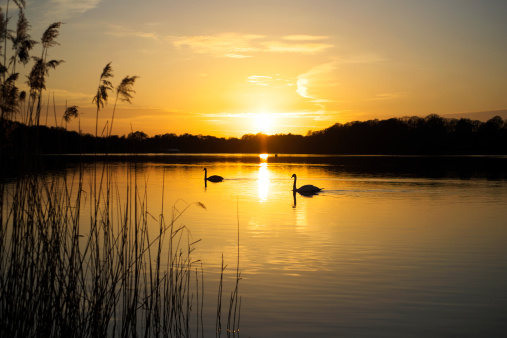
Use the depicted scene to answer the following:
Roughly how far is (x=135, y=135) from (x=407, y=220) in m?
13.0

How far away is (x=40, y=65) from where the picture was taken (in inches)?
224

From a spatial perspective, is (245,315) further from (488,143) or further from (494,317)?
(488,143)

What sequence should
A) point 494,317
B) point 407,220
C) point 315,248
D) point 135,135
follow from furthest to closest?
point 407,220 → point 315,248 → point 494,317 → point 135,135

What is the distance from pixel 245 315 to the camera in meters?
7.59

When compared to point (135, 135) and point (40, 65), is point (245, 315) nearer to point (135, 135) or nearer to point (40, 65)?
point (135, 135)

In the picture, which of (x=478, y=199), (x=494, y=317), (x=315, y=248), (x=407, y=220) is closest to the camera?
(x=494, y=317)

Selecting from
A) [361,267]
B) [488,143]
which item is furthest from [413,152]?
[361,267]

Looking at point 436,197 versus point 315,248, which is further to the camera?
point 436,197

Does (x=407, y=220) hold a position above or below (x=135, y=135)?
below

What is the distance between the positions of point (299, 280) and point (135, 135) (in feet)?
14.6

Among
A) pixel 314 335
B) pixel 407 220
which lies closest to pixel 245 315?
pixel 314 335

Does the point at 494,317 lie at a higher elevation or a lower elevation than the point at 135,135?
lower

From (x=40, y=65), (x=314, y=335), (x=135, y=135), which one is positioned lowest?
(x=314, y=335)

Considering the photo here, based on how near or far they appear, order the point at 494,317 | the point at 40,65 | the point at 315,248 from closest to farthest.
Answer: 1. the point at 40,65
2. the point at 494,317
3. the point at 315,248
